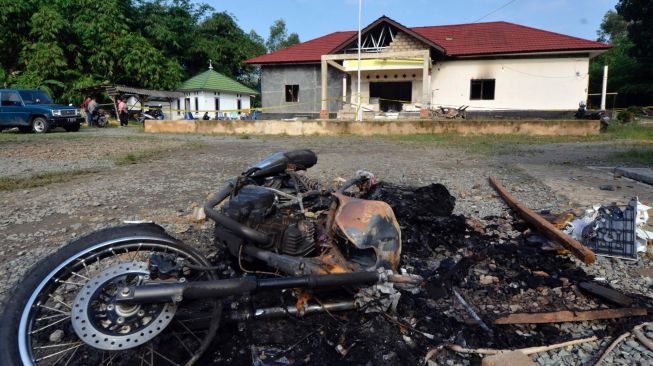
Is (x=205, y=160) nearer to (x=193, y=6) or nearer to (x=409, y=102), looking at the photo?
(x=409, y=102)

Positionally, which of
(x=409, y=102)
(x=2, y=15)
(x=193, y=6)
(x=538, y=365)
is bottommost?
(x=538, y=365)

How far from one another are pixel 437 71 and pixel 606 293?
21165 mm

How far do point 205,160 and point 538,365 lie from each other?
787 cm

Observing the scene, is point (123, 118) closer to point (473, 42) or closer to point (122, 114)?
point (122, 114)

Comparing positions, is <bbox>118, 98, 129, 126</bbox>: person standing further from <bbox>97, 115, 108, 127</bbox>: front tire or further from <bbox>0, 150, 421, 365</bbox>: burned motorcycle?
<bbox>0, 150, 421, 365</bbox>: burned motorcycle

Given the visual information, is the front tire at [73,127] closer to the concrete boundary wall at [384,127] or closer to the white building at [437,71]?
the concrete boundary wall at [384,127]

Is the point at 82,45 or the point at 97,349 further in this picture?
the point at 82,45

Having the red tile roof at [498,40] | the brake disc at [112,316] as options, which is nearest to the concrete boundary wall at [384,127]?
the red tile roof at [498,40]

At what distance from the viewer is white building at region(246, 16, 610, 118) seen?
20.4 m

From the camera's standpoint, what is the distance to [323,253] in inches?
93.5

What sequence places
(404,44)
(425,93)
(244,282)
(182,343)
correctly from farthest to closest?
1. (404,44)
2. (425,93)
3. (182,343)
4. (244,282)

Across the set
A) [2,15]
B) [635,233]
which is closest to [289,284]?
[635,233]

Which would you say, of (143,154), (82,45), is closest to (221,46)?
(82,45)

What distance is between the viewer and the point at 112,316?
1755 mm
